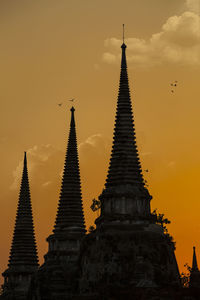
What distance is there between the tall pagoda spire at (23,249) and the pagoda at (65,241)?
9.39 meters

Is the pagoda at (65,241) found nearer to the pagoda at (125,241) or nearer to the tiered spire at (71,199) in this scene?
the tiered spire at (71,199)

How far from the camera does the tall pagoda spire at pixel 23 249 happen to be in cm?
11625

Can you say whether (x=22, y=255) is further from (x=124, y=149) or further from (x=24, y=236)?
Result: (x=124, y=149)

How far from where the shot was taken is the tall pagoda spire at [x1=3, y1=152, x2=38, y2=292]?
116 meters

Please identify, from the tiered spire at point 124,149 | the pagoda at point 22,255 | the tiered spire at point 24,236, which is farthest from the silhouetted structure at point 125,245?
the tiered spire at point 24,236

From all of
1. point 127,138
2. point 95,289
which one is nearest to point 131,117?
point 127,138

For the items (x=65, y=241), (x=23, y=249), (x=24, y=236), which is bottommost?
(x=65, y=241)

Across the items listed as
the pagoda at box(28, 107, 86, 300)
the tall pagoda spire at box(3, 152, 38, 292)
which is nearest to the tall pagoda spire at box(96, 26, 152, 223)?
the pagoda at box(28, 107, 86, 300)

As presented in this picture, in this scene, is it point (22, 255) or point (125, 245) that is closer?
point (125, 245)

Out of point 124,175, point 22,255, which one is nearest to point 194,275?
point 124,175

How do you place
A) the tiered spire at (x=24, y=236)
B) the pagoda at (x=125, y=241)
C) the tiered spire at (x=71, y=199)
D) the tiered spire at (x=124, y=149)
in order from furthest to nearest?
the tiered spire at (x=24, y=236) → the tiered spire at (x=71, y=199) → the tiered spire at (x=124, y=149) → the pagoda at (x=125, y=241)

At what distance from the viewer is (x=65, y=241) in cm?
10550

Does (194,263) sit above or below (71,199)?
below

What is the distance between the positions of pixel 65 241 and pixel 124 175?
15.4 metres
